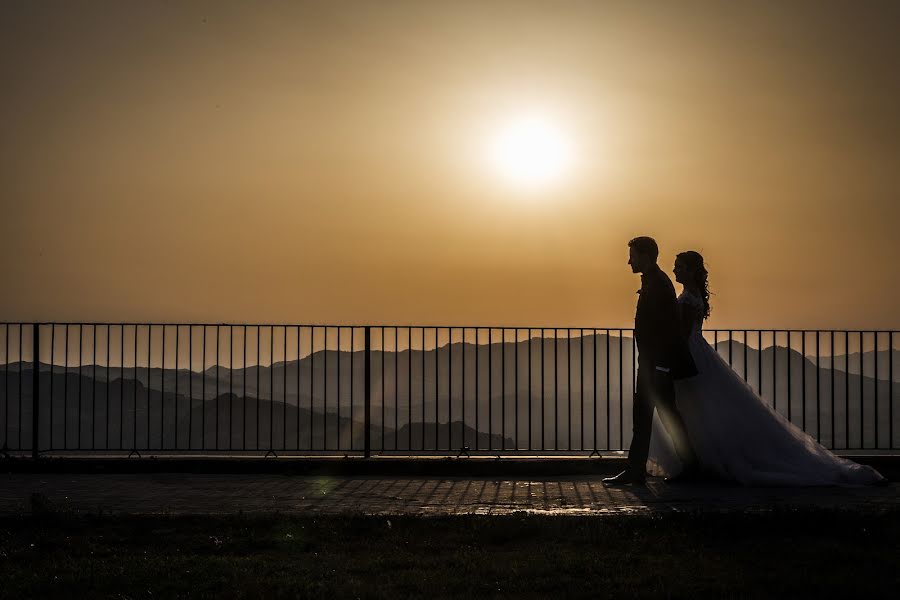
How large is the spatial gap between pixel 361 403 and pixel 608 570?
6.71 metres

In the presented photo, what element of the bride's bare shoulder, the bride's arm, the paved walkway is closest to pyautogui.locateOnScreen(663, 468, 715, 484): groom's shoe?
the paved walkway

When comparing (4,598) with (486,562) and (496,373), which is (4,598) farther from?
(496,373)

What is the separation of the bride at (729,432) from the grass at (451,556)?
7.19 feet

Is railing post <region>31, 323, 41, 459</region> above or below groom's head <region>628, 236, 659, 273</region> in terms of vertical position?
below

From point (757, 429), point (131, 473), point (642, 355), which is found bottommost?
A: point (131, 473)

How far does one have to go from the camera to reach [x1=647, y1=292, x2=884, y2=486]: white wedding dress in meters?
9.59

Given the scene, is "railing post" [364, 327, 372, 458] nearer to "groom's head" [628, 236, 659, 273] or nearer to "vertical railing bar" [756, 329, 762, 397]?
"groom's head" [628, 236, 659, 273]

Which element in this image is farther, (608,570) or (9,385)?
(9,385)

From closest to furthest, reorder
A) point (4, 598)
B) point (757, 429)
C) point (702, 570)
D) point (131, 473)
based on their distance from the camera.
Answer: point (4, 598)
point (702, 570)
point (757, 429)
point (131, 473)

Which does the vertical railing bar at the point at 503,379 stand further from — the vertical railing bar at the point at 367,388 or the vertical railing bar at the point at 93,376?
the vertical railing bar at the point at 93,376

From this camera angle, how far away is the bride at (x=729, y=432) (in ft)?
31.5

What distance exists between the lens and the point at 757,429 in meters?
9.82

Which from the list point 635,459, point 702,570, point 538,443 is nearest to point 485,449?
point 538,443

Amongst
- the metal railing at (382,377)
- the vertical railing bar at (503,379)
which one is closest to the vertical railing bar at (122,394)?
the metal railing at (382,377)
